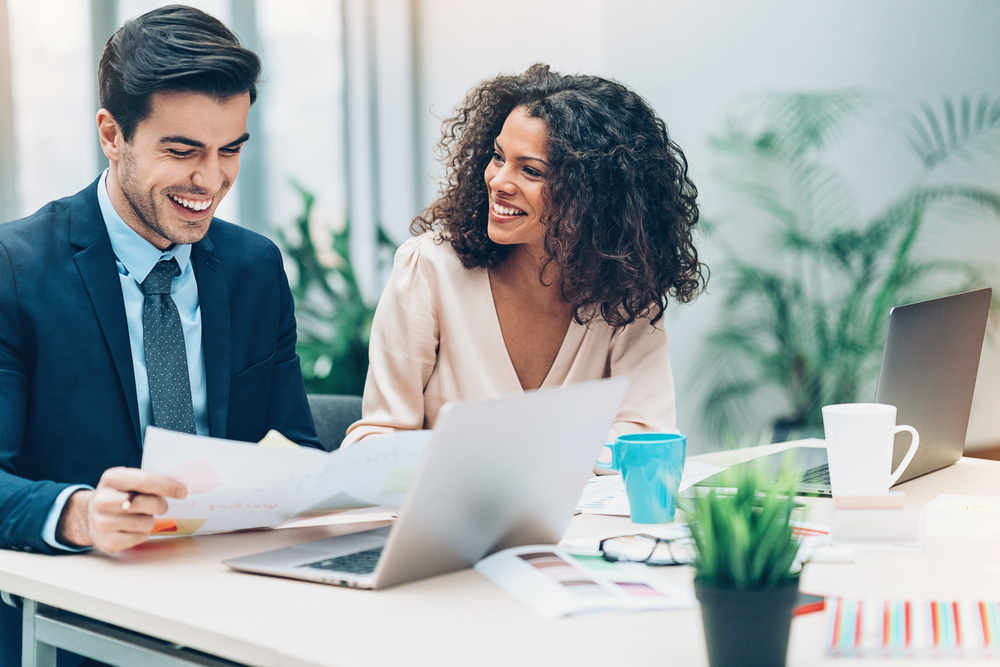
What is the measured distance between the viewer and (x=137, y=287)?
141 cm

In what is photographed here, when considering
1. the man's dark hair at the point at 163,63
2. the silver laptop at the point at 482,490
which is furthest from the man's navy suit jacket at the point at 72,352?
the silver laptop at the point at 482,490

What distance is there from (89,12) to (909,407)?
112 inches

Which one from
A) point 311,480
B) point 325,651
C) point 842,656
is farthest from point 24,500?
point 842,656

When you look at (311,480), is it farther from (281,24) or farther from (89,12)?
(281,24)

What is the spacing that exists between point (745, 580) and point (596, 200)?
1243 millimetres

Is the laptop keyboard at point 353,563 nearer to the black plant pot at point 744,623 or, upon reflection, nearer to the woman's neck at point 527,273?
the black plant pot at point 744,623

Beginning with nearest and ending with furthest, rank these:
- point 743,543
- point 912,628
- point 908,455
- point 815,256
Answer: point 743,543 → point 912,628 → point 908,455 → point 815,256

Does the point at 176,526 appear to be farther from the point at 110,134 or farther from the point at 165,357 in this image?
the point at 110,134

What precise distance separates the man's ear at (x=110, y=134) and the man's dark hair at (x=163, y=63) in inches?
0.4

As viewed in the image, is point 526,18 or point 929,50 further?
point 526,18

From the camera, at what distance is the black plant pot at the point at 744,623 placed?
2.19 ft

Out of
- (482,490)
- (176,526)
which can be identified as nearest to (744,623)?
(482,490)

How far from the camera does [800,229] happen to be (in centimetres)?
325

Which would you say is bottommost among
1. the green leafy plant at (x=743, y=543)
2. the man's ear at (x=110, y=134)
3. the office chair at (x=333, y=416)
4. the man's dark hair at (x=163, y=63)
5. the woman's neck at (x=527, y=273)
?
the office chair at (x=333, y=416)
